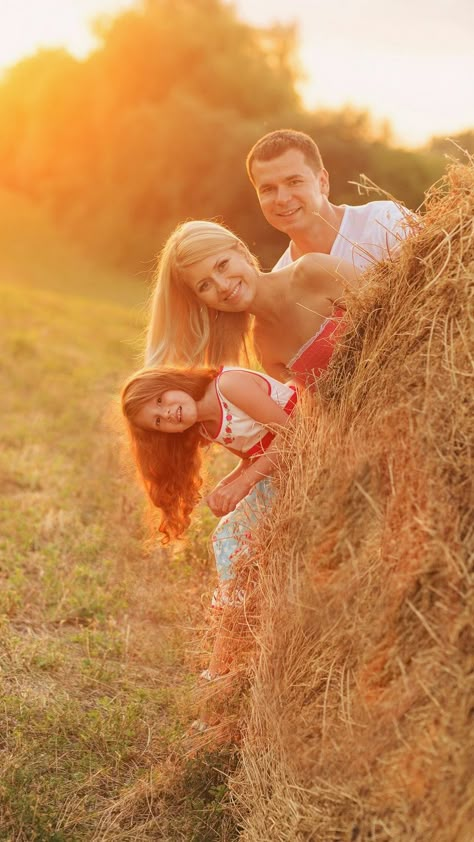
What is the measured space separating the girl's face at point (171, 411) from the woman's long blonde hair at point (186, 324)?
0.28 metres

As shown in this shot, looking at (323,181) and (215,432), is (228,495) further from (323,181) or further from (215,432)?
(323,181)

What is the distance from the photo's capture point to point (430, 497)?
2.44 m

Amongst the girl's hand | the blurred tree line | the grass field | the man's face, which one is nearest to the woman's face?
the girl's hand

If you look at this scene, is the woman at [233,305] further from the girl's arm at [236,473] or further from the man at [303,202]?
the man at [303,202]

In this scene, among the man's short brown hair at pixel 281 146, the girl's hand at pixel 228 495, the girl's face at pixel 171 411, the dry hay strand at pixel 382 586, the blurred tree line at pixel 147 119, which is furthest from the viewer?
the blurred tree line at pixel 147 119

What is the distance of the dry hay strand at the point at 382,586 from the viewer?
2.33 m

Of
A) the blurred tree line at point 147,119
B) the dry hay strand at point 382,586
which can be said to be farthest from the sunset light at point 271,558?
the blurred tree line at point 147,119

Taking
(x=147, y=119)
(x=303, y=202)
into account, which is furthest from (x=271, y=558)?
(x=147, y=119)

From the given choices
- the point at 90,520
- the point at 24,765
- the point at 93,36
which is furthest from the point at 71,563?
the point at 93,36

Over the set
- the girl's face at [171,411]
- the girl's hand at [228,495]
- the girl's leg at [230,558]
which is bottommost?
the girl's leg at [230,558]

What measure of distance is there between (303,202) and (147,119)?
2631 cm

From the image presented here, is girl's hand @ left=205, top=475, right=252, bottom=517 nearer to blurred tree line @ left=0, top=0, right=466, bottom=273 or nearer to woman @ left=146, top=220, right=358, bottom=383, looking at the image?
woman @ left=146, top=220, right=358, bottom=383

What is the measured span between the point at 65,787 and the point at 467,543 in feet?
6.44

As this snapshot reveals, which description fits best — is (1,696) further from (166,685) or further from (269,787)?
(269,787)
